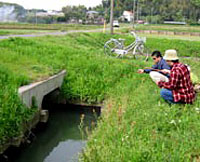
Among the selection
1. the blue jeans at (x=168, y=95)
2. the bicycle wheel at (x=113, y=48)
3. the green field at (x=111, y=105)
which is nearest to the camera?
the green field at (x=111, y=105)

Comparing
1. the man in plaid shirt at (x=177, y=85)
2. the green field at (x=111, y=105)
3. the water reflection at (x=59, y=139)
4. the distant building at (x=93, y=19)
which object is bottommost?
the water reflection at (x=59, y=139)

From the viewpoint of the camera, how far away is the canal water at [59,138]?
23.0 ft

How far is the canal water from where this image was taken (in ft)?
23.0

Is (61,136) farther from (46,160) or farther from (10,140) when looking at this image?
(10,140)

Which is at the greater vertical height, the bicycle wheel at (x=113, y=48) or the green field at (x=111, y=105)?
the bicycle wheel at (x=113, y=48)

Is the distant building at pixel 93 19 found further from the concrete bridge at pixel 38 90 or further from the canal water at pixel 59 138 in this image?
the concrete bridge at pixel 38 90

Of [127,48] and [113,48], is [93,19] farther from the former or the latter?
[127,48]

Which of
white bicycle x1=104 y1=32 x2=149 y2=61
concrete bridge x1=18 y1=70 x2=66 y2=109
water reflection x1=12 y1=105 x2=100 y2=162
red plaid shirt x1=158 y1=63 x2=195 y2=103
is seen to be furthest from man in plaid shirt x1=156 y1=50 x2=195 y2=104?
white bicycle x1=104 y1=32 x2=149 y2=61

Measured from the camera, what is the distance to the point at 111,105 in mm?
6898

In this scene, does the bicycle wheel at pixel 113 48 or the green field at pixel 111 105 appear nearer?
the green field at pixel 111 105

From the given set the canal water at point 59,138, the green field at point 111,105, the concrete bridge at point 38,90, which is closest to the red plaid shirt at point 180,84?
the green field at point 111,105

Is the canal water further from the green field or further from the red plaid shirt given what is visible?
the red plaid shirt

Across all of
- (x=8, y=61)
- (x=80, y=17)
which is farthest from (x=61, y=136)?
(x=80, y=17)

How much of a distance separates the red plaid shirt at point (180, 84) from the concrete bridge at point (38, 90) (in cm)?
342
